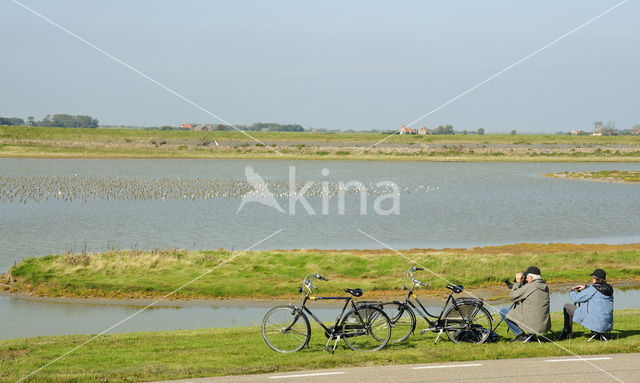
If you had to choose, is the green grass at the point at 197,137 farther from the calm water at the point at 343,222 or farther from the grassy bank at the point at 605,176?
the calm water at the point at 343,222

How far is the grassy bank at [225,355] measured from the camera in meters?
11.6

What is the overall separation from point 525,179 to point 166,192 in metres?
51.5

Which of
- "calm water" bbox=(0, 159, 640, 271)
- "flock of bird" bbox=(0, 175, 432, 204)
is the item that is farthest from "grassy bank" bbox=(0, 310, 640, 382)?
"flock of bird" bbox=(0, 175, 432, 204)

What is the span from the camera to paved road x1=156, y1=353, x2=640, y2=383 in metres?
10.7

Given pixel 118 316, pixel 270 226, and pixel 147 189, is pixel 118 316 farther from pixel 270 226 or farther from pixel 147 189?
pixel 147 189

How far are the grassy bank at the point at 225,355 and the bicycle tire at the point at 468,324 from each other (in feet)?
1.13

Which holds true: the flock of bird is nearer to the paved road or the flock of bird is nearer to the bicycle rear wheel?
the bicycle rear wheel

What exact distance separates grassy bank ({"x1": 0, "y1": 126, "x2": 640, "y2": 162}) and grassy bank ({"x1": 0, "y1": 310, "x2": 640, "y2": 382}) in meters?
105

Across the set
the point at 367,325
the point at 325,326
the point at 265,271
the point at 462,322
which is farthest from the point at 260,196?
the point at 462,322

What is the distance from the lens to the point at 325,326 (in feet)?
44.0

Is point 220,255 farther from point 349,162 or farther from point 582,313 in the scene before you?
point 349,162

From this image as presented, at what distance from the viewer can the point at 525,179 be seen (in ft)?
292

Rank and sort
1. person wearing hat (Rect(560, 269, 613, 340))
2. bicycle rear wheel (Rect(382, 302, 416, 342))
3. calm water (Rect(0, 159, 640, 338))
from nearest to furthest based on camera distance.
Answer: person wearing hat (Rect(560, 269, 613, 340)) → bicycle rear wheel (Rect(382, 302, 416, 342)) → calm water (Rect(0, 159, 640, 338))

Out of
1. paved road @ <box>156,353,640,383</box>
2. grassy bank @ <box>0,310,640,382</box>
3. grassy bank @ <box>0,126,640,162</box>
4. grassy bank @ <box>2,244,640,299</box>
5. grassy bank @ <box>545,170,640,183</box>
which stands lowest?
grassy bank @ <box>2,244,640,299</box>
